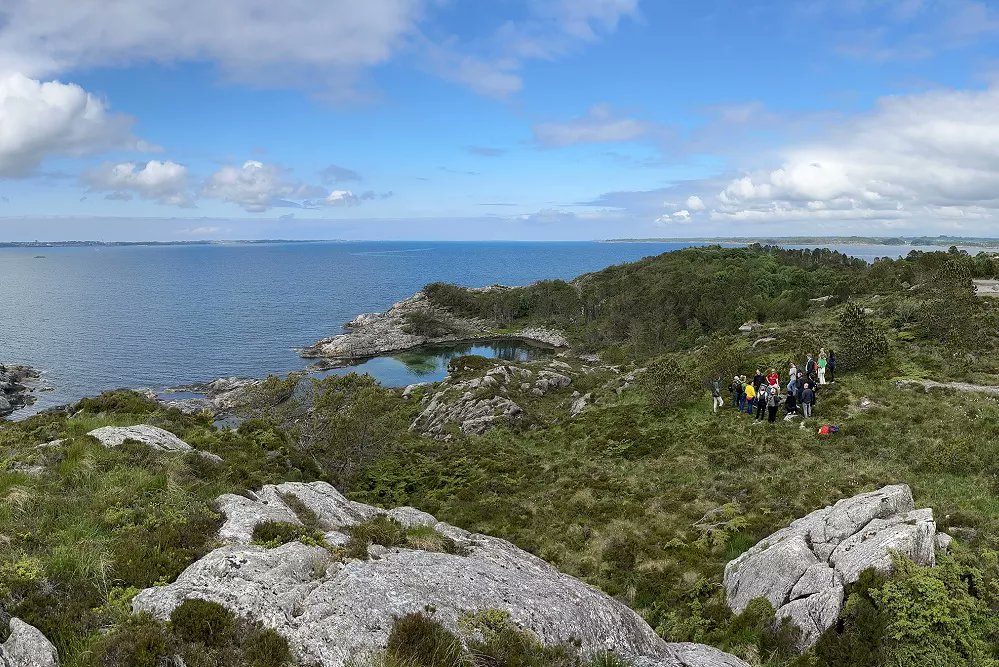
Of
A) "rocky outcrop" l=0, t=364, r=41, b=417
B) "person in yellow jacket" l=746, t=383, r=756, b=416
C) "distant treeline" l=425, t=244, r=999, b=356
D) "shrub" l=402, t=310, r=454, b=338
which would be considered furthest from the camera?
"shrub" l=402, t=310, r=454, b=338

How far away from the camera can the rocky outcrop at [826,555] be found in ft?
38.2

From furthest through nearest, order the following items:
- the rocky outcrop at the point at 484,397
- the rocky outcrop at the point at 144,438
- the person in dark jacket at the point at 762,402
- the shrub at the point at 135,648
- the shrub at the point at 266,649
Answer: the rocky outcrop at the point at 484,397, the person in dark jacket at the point at 762,402, the rocky outcrop at the point at 144,438, the shrub at the point at 266,649, the shrub at the point at 135,648

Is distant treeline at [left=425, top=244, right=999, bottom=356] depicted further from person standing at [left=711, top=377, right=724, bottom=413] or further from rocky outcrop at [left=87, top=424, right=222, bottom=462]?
rocky outcrop at [left=87, top=424, right=222, bottom=462]

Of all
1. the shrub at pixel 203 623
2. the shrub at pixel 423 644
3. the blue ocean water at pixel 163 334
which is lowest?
the blue ocean water at pixel 163 334

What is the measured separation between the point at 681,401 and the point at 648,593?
20052mm

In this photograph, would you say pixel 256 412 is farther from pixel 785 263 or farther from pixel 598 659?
pixel 785 263

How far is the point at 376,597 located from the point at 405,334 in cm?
10445

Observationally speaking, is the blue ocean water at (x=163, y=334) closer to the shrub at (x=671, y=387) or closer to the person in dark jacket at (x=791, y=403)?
the shrub at (x=671, y=387)

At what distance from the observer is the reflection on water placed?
85375mm

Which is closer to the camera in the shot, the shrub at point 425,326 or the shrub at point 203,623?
the shrub at point 203,623

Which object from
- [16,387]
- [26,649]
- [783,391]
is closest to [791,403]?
[783,391]

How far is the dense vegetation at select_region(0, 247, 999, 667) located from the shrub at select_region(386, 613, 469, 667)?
4cm

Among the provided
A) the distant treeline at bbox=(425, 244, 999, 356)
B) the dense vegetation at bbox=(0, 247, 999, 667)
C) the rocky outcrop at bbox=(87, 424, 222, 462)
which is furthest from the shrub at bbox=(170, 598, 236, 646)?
the distant treeline at bbox=(425, 244, 999, 356)

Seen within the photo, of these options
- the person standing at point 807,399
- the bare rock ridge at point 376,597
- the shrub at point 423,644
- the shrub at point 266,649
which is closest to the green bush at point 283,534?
the bare rock ridge at point 376,597
